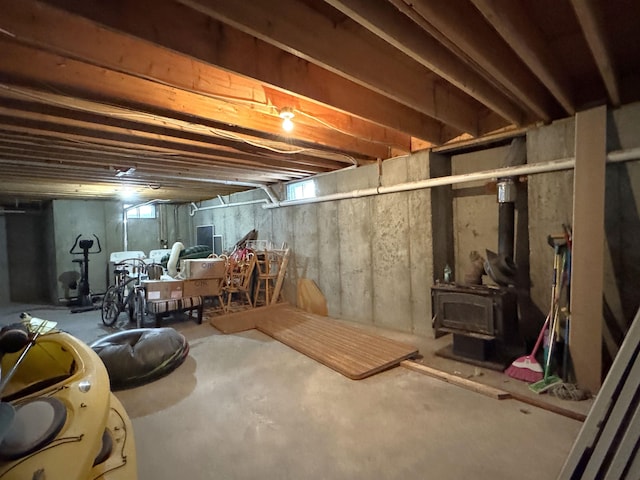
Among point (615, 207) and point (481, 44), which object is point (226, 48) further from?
point (615, 207)

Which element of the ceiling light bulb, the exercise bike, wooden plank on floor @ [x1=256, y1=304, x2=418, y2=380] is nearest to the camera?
the ceiling light bulb

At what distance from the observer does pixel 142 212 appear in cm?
908

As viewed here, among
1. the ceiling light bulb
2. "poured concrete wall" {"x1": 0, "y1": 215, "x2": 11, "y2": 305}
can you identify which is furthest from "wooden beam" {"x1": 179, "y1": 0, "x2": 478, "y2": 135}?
"poured concrete wall" {"x1": 0, "y1": 215, "x2": 11, "y2": 305}

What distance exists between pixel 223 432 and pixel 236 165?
3485mm

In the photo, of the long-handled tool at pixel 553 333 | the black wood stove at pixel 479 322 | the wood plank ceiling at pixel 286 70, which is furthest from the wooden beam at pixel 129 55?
the long-handled tool at pixel 553 333

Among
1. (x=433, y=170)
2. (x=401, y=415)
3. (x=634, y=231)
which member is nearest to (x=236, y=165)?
(x=433, y=170)

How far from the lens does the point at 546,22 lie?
2.12m

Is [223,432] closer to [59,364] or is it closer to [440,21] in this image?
[59,364]

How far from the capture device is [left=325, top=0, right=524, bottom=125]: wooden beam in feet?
4.95

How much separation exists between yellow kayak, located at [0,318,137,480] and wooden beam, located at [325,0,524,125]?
2.23 meters

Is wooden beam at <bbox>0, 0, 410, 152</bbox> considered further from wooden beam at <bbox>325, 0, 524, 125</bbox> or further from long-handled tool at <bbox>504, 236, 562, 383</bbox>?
long-handled tool at <bbox>504, 236, 562, 383</bbox>

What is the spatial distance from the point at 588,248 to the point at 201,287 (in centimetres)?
492

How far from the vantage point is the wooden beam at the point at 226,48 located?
1523mm

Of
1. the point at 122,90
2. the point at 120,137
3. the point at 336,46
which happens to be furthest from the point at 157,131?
the point at 336,46
